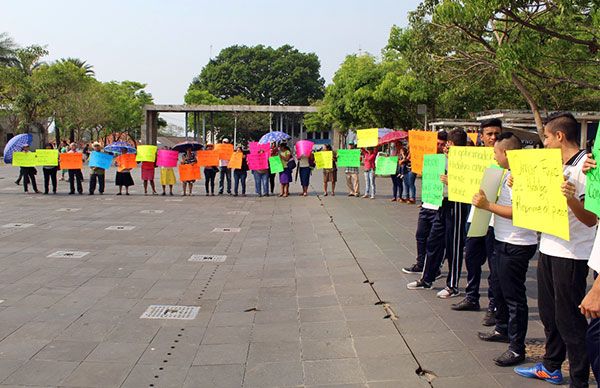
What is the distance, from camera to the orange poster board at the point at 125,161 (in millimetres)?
15959

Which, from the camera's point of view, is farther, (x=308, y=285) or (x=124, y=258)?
(x=124, y=258)

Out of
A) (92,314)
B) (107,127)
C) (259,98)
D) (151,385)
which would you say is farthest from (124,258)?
(259,98)

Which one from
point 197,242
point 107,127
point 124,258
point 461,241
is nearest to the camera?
point 461,241

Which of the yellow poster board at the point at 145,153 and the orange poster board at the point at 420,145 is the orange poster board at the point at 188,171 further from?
the orange poster board at the point at 420,145

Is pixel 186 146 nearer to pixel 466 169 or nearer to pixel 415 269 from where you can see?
pixel 415 269

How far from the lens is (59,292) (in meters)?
6.03

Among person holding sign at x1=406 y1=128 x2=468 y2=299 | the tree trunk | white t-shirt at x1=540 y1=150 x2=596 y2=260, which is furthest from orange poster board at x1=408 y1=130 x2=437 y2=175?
the tree trunk

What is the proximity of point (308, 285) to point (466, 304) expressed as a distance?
73.4 inches

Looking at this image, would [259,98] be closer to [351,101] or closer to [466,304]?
[351,101]

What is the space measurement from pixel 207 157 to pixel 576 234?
44.4ft

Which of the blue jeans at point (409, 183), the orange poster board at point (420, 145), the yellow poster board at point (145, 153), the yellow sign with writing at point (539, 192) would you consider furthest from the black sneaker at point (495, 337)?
the yellow poster board at point (145, 153)

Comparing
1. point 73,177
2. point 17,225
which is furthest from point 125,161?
point 17,225

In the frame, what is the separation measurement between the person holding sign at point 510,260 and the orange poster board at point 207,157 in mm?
12376

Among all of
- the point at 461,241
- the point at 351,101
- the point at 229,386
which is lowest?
the point at 229,386
